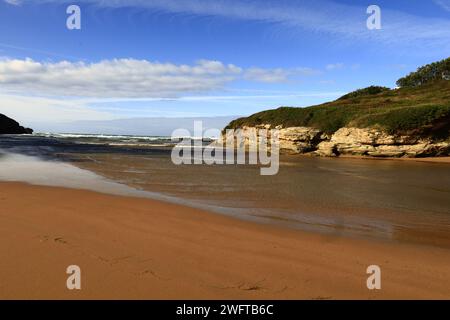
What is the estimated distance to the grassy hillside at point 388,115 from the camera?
108ft

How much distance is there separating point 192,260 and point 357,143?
33.5 meters

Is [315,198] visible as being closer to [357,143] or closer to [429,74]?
[357,143]

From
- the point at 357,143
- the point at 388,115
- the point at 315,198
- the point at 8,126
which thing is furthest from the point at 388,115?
the point at 8,126

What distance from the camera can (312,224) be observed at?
809 centimetres

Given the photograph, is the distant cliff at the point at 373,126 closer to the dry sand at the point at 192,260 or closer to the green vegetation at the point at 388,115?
the green vegetation at the point at 388,115

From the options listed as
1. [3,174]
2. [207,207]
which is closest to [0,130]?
[3,174]

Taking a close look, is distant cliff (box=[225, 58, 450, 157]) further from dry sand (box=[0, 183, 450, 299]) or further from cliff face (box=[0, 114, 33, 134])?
cliff face (box=[0, 114, 33, 134])

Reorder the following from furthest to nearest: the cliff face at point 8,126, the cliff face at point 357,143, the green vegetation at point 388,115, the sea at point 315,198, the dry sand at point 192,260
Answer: the cliff face at point 8,126 → the green vegetation at point 388,115 → the cliff face at point 357,143 → the sea at point 315,198 → the dry sand at point 192,260

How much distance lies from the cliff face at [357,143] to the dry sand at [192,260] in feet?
97.8

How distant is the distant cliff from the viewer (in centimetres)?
3288

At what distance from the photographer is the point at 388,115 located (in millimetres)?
35469

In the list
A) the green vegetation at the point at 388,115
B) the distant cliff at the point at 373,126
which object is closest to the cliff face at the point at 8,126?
the green vegetation at the point at 388,115
